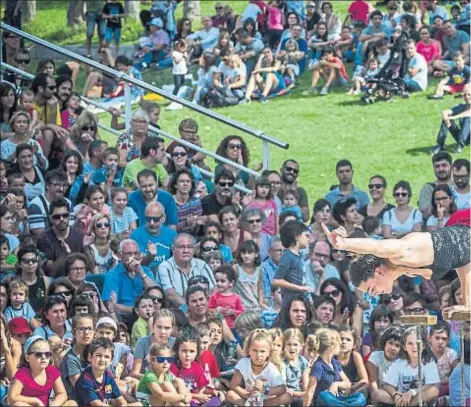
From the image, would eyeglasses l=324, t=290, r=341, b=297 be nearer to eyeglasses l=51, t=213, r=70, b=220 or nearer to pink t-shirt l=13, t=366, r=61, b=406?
eyeglasses l=51, t=213, r=70, b=220

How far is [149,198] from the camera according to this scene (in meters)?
13.6

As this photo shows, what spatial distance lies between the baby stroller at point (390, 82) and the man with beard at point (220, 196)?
21.6ft

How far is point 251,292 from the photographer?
13.0 m

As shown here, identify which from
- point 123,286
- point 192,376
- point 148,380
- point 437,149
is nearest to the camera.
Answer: point 148,380

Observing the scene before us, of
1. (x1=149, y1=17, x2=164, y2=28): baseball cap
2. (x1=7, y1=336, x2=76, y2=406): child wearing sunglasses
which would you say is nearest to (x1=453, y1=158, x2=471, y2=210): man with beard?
(x1=7, y1=336, x2=76, y2=406): child wearing sunglasses

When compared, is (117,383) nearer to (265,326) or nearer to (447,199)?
(265,326)

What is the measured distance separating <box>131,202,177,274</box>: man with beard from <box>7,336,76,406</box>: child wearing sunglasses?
6.34ft

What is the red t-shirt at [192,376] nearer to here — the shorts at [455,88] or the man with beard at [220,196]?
the man with beard at [220,196]

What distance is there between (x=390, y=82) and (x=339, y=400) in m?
9.33

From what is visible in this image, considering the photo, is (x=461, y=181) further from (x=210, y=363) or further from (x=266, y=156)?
(x=210, y=363)

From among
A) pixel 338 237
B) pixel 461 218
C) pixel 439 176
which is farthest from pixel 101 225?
pixel 338 237

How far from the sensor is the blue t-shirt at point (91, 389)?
1140cm

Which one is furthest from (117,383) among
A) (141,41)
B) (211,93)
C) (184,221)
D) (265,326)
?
(141,41)

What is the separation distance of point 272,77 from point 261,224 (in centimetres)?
783
